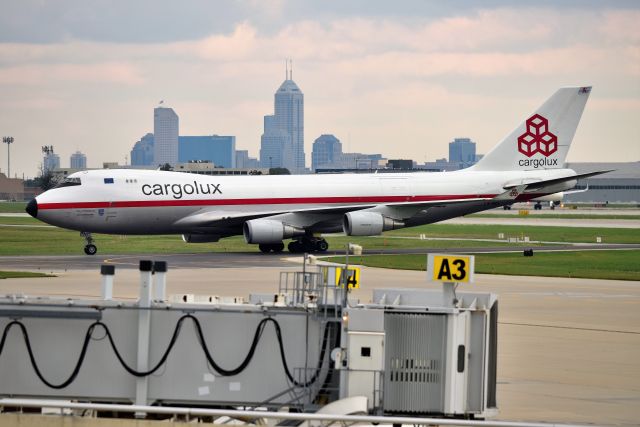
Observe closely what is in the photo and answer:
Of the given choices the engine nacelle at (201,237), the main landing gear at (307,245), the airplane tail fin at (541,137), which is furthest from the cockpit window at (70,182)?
the airplane tail fin at (541,137)

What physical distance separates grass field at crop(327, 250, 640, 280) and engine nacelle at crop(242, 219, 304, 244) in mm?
3716

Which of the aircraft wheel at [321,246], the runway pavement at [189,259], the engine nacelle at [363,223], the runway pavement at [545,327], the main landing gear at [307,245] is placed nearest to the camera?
the runway pavement at [545,327]

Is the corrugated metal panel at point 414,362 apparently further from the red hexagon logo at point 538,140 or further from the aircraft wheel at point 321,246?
the red hexagon logo at point 538,140

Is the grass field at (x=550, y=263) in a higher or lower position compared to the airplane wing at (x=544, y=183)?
lower

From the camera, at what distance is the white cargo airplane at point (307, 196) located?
64.4 m

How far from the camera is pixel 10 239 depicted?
86750mm

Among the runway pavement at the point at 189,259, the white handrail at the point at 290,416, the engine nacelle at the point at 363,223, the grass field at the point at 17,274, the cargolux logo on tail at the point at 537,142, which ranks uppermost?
the cargolux logo on tail at the point at 537,142

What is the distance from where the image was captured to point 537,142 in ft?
248

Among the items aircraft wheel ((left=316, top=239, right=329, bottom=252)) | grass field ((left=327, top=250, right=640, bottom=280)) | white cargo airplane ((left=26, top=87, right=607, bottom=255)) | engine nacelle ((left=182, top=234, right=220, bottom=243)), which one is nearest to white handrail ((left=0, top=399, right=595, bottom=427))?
grass field ((left=327, top=250, right=640, bottom=280))

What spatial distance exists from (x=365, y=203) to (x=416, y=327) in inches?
2066

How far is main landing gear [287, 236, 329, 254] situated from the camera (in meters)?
69.5

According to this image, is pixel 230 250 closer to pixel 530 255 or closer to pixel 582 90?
pixel 530 255

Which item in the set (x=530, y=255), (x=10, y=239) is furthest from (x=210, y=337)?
(x=10, y=239)

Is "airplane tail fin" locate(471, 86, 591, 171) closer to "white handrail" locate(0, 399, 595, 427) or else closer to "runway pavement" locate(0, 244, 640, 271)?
"runway pavement" locate(0, 244, 640, 271)
